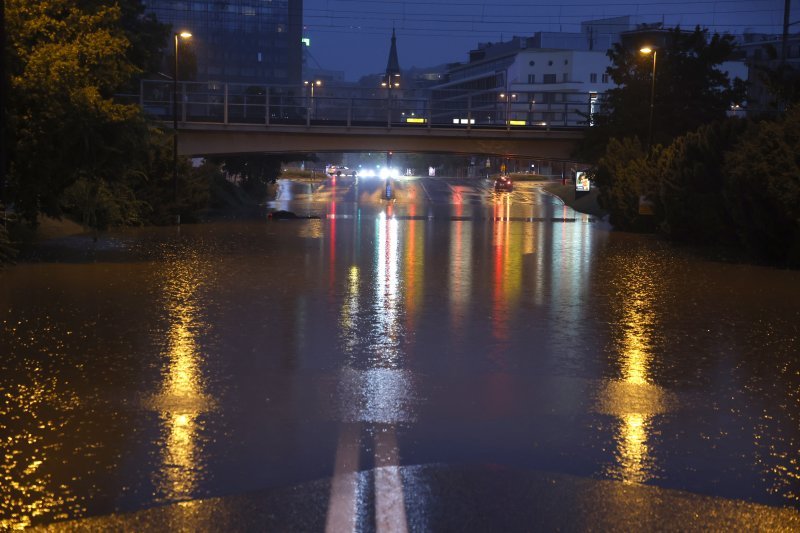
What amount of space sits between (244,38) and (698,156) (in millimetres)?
146513

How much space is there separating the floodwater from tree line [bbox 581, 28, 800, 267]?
9.96 feet

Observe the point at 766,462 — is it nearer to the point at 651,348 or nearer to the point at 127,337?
the point at 651,348

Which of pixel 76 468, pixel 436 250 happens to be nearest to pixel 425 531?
pixel 76 468

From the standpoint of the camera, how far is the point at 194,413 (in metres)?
9.20

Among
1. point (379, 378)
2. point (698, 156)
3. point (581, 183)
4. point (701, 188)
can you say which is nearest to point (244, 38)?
point (581, 183)

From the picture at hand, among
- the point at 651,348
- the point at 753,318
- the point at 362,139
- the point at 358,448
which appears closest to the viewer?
the point at 358,448

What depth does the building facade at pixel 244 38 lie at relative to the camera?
546 feet

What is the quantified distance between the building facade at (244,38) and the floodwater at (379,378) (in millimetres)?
149925

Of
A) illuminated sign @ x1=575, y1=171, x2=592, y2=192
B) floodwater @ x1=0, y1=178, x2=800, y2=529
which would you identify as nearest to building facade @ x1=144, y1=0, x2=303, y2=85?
illuminated sign @ x1=575, y1=171, x2=592, y2=192

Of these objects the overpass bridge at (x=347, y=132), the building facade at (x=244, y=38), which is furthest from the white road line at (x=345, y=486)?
the building facade at (x=244, y=38)

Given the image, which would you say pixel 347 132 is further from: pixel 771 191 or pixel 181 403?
pixel 181 403

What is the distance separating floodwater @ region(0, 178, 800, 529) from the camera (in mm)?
7551

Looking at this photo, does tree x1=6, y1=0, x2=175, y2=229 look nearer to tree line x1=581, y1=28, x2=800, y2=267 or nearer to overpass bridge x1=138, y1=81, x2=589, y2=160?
tree line x1=581, y1=28, x2=800, y2=267

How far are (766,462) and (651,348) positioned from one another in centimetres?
521
